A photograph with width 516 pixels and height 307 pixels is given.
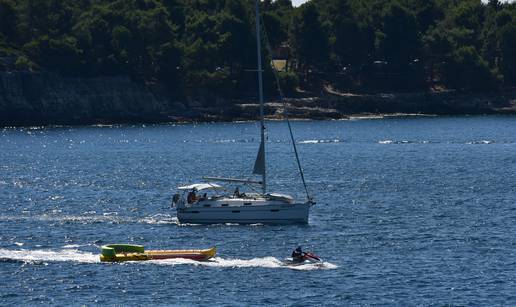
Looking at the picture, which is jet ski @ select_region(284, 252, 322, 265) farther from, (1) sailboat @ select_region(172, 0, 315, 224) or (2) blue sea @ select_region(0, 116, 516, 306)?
(1) sailboat @ select_region(172, 0, 315, 224)

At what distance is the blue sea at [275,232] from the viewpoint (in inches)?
2633

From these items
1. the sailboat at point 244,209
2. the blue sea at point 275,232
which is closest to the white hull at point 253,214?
the sailboat at point 244,209

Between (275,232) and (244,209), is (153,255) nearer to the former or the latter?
(275,232)

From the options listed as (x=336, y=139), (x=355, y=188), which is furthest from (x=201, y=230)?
(x=336, y=139)

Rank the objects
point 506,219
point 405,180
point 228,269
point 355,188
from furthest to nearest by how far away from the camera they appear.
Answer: point 405,180 < point 355,188 < point 506,219 < point 228,269

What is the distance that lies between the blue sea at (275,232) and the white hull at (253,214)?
0.97m

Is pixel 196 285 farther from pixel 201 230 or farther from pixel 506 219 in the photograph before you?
pixel 506 219

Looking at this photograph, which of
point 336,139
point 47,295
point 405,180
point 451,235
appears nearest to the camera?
point 47,295

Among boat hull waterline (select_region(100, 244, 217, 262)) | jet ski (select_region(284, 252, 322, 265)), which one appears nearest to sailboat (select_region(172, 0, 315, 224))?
boat hull waterline (select_region(100, 244, 217, 262))

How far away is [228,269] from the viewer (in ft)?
238

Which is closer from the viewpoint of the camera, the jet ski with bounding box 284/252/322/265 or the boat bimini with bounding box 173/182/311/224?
the jet ski with bounding box 284/252/322/265

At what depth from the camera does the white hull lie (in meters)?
88.4

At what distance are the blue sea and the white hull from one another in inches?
38.3

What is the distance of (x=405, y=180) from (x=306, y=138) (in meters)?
64.4
